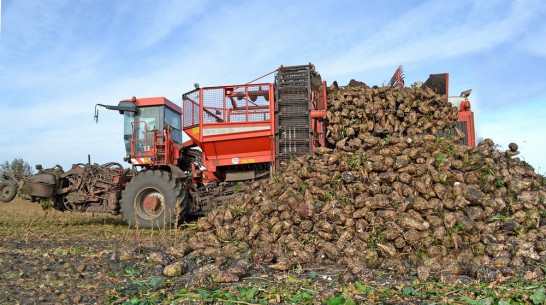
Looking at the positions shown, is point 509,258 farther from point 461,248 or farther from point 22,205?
point 22,205

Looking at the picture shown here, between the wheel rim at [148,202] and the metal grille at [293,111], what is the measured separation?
300cm

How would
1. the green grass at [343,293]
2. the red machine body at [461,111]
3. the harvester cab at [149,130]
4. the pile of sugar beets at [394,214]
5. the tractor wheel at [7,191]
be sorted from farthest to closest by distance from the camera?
1. the tractor wheel at [7,191]
2. the harvester cab at [149,130]
3. the red machine body at [461,111]
4. the pile of sugar beets at [394,214]
5. the green grass at [343,293]

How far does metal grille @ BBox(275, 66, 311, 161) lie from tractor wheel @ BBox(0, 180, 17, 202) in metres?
7.27

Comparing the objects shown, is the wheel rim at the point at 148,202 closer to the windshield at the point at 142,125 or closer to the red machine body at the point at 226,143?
the red machine body at the point at 226,143

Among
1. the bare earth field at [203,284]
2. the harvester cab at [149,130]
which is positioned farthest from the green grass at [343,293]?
the harvester cab at [149,130]

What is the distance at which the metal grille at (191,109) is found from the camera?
362 inches

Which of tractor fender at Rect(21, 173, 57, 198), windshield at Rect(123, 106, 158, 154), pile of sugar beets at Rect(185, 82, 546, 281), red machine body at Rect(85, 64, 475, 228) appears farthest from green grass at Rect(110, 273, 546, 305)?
tractor fender at Rect(21, 173, 57, 198)

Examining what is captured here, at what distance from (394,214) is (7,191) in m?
10.0

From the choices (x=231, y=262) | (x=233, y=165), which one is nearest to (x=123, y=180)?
(x=233, y=165)

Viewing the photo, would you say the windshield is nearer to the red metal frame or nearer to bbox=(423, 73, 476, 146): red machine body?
the red metal frame

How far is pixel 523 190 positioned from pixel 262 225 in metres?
4.07

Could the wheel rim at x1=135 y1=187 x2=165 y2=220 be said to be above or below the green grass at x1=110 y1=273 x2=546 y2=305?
above

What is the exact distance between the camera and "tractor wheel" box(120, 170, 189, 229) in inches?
362

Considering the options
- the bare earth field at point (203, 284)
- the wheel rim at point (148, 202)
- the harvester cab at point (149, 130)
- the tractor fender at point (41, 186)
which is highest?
the harvester cab at point (149, 130)
